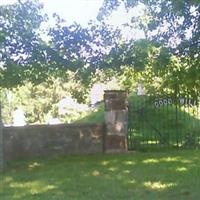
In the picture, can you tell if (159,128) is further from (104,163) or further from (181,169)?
(181,169)

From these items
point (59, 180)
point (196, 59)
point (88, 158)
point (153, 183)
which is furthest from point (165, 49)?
point (88, 158)

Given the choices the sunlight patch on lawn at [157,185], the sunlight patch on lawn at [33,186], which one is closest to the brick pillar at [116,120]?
the sunlight patch on lawn at [33,186]

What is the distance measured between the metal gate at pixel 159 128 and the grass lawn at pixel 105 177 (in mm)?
1935

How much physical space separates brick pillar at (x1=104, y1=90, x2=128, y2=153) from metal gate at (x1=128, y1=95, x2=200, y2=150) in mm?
858

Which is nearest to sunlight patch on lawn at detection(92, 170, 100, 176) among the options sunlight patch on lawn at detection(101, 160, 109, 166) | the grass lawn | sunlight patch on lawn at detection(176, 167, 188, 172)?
the grass lawn

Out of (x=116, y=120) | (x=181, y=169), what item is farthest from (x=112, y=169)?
(x=116, y=120)

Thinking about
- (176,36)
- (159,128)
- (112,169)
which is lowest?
(112,169)

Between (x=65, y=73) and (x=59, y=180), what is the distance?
8.33 ft

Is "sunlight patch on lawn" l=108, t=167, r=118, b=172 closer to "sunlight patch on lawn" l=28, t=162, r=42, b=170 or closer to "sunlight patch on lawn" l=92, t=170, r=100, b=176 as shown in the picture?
"sunlight patch on lawn" l=92, t=170, r=100, b=176

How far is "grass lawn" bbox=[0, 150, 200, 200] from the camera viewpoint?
25.7 feet

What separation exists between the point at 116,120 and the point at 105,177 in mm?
4224

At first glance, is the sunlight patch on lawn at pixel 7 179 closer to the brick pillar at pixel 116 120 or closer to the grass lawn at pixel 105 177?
the grass lawn at pixel 105 177

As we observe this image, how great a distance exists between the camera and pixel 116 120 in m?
13.5

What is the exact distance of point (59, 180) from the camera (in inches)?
360
